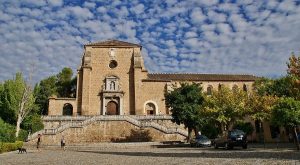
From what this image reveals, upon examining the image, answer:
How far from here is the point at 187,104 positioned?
32531 millimetres

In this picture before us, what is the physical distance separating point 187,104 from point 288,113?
14887mm

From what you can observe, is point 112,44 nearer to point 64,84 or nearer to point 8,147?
point 64,84

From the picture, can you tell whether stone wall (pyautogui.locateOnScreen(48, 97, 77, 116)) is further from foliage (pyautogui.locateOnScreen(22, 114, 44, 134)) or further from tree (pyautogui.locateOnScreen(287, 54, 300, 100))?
tree (pyautogui.locateOnScreen(287, 54, 300, 100))

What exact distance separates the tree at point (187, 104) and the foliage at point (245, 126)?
907cm

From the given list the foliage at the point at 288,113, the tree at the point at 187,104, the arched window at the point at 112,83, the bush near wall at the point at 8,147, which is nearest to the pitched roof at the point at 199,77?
the arched window at the point at 112,83

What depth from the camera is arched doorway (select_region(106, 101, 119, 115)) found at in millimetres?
46500

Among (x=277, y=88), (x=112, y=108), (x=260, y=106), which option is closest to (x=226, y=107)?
(x=260, y=106)

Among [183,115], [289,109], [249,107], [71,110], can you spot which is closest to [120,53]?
[71,110]

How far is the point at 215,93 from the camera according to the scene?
32.1m

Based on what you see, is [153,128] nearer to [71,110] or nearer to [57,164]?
[71,110]

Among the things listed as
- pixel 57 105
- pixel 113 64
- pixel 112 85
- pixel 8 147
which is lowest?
pixel 8 147

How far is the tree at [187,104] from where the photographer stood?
106ft

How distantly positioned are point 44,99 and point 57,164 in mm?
46203

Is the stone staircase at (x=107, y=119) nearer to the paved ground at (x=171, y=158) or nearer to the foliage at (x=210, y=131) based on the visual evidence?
the foliage at (x=210, y=131)
